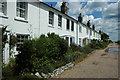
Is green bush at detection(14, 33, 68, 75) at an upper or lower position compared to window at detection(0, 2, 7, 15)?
lower

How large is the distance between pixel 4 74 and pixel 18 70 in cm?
118

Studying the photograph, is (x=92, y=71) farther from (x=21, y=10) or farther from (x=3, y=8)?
(x=3, y=8)

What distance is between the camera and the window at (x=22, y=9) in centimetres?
954

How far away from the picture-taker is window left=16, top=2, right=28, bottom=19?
9.54m

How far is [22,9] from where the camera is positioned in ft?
32.1

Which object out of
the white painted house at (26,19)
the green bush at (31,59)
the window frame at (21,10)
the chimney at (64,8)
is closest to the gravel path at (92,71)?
the green bush at (31,59)

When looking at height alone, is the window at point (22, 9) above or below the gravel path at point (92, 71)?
above

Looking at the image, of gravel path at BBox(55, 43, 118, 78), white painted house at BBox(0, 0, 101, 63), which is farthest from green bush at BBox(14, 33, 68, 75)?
white painted house at BBox(0, 0, 101, 63)

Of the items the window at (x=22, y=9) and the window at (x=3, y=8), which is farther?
the window at (x=22, y=9)

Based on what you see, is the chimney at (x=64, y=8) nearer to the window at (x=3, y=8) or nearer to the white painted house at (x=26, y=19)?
the white painted house at (x=26, y=19)

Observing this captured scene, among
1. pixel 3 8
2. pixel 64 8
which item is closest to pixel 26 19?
pixel 3 8

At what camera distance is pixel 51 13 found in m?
14.2

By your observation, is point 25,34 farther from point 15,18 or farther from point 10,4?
point 10,4

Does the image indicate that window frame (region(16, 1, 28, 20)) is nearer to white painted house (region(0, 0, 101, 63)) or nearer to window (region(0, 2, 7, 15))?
white painted house (region(0, 0, 101, 63))
